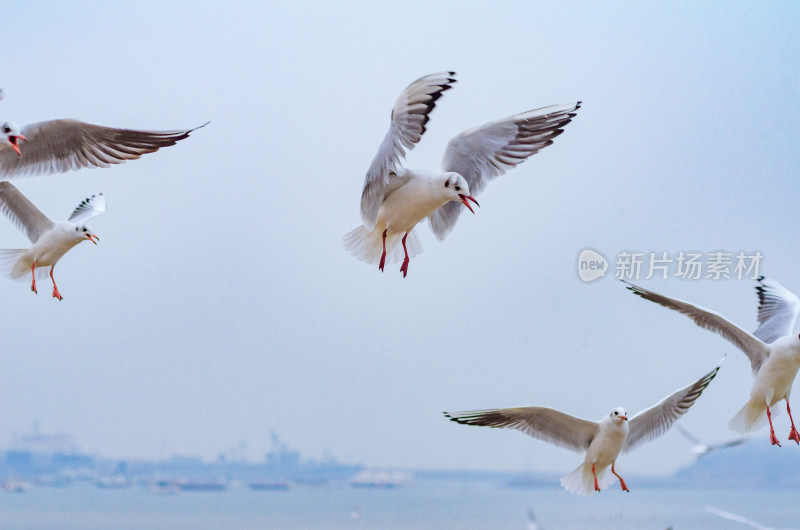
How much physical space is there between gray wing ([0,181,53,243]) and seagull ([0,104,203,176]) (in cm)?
26

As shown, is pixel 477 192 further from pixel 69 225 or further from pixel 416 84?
pixel 69 225

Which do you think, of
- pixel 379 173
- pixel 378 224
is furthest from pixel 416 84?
pixel 378 224

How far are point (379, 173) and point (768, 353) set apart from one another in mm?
1372

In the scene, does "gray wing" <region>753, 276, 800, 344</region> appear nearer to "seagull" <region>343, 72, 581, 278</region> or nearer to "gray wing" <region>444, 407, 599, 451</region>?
"gray wing" <region>444, 407, 599, 451</region>

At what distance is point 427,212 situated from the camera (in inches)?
116

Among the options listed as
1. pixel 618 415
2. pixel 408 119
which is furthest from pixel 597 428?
pixel 408 119

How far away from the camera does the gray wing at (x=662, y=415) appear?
3207 millimetres

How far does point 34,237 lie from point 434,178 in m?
1.23

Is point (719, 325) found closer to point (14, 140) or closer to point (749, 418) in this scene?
point (749, 418)

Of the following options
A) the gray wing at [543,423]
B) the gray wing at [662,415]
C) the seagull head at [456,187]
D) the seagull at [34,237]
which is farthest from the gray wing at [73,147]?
the gray wing at [662,415]

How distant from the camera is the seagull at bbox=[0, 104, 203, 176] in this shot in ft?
9.28

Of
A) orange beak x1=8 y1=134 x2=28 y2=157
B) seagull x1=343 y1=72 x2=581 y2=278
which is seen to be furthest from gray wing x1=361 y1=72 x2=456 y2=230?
orange beak x1=8 y1=134 x2=28 y2=157

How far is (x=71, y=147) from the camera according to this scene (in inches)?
114

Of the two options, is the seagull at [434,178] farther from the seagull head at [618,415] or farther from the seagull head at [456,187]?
the seagull head at [618,415]
